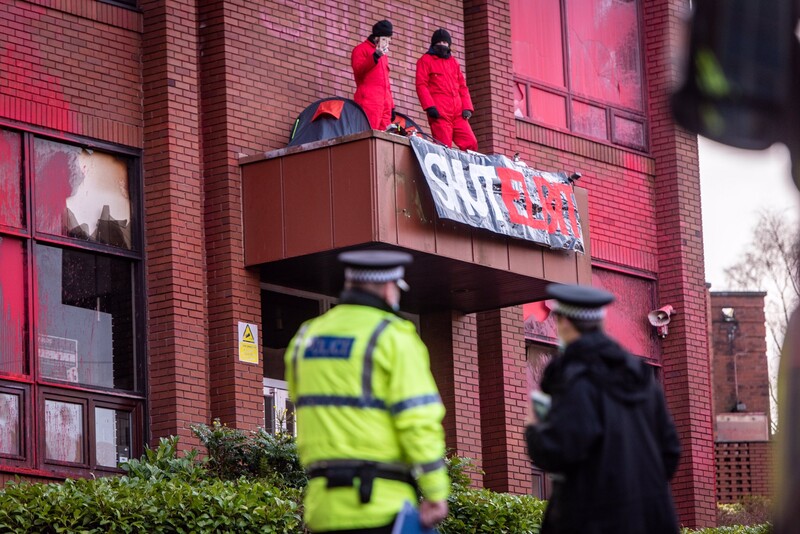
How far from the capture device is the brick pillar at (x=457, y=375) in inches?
721

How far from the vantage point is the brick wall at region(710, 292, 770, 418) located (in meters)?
43.9

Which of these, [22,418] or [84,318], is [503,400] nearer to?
[84,318]

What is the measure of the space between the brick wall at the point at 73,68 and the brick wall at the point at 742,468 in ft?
61.5

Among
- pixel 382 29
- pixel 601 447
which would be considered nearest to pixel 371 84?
pixel 382 29

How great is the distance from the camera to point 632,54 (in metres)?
22.7

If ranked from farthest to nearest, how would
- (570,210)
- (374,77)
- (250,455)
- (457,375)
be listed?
1. (457,375)
2. (570,210)
3. (374,77)
4. (250,455)

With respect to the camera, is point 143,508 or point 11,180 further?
point 11,180

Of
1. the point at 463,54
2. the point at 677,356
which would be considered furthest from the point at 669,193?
the point at 463,54

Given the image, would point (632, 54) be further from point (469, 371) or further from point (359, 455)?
point (359, 455)

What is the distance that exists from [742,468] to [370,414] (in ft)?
84.5

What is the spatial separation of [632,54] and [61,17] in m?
9.68

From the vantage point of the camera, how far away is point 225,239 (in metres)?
16.4

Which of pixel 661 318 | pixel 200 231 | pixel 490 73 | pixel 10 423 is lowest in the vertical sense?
pixel 10 423

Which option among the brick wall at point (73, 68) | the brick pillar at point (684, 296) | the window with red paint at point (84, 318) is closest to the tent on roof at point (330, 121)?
the brick wall at point (73, 68)
